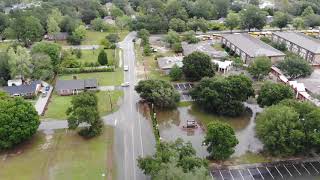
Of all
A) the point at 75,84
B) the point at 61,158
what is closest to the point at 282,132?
the point at 61,158

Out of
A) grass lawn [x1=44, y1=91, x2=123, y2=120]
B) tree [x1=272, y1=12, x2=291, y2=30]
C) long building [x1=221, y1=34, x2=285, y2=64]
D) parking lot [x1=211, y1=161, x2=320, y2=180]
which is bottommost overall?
parking lot [x1=211, y1=161, x2=320, y2=180]

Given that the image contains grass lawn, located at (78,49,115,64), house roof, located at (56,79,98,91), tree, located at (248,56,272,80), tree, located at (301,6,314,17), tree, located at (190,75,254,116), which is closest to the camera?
tree, located at (190,75,254,116)

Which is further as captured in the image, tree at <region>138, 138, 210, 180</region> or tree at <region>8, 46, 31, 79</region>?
tree at <region>8, 46, 31, 79</region>

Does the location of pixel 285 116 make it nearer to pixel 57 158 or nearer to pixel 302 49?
pixel 57 158

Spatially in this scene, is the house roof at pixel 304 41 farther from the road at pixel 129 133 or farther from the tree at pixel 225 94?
the road at pixel 129 133

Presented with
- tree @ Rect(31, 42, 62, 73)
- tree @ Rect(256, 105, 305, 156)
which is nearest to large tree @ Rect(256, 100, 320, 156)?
tree @ Rect(256, 105, 305, 156)

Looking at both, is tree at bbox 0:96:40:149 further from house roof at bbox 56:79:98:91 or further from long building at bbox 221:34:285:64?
long building at bbox 221:34:285:64

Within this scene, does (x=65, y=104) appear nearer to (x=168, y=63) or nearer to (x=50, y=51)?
(x=50, y=51)
